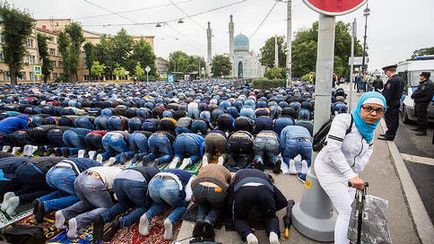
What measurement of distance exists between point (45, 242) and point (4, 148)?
18.2 feet

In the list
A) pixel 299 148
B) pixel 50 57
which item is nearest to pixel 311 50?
A: pixel 299 148

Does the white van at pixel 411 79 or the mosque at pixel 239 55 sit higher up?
the mosque at pixel 239 55

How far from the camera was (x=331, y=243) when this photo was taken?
315 centimetres

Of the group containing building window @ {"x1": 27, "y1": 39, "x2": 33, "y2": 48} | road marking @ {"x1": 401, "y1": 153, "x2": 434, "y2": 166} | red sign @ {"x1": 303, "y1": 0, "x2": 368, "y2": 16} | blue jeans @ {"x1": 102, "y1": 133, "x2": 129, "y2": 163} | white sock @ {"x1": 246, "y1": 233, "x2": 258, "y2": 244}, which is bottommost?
road marking @ {"x1": 401, "y1": 153, "x2": 434, "y2": 166}

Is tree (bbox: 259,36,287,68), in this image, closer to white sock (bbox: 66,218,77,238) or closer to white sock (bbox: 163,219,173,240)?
white sock (bbox: 163,219,173,240)

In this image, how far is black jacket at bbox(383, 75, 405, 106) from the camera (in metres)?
7.29

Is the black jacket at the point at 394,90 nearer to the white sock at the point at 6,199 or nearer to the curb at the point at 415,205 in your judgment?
the curb at the point at 415,205

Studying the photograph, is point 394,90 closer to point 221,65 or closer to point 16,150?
point 16,150

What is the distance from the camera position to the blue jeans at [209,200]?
3312mm

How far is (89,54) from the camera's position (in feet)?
224

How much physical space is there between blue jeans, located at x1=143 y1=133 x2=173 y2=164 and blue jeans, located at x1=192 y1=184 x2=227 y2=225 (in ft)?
9.51

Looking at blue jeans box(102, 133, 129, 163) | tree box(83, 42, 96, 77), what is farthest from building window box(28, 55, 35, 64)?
blue jeans box(102, 133, 129, 163)

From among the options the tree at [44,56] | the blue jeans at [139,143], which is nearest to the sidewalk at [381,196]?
the blue jeans at [139,143]

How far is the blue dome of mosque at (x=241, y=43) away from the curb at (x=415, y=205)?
3203 inches
